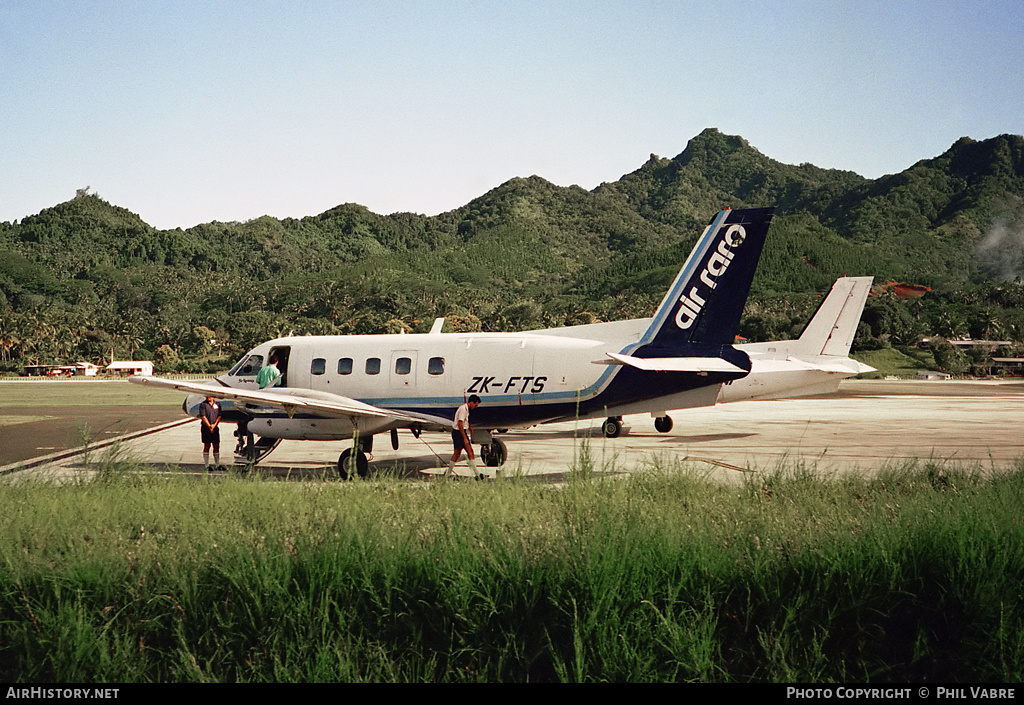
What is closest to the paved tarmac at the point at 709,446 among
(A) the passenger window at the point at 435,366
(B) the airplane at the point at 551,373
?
(B) the airplane at the point at 551,373

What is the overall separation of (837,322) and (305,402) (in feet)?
70.5

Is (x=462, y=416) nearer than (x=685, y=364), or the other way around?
(x=462, y=416)

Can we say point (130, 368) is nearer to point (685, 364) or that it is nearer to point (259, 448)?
point (259, 448)

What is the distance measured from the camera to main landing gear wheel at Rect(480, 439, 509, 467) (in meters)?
18.5

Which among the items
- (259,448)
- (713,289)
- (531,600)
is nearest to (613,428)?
(713,289)

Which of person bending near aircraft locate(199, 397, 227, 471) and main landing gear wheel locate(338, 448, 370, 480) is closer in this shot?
main landing gear wheel locate(338, 448, 370, 480)

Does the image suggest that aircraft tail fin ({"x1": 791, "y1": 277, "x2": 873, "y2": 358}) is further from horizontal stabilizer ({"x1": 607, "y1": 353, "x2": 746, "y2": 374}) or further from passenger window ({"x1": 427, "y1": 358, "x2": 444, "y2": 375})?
passenger window ({"x1": 427, "y1": 358, "x2": 444, "y2": 375})

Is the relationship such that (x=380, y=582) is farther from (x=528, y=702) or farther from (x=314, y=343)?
(x=314, y=343)

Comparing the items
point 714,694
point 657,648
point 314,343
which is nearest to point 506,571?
point 657,648

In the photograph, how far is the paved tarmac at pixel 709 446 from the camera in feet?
59.3

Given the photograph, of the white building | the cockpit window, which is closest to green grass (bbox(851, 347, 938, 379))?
the cockpit window

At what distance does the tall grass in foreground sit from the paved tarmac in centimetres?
486

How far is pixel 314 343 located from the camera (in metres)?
19.6

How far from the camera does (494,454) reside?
1850 centimetres
